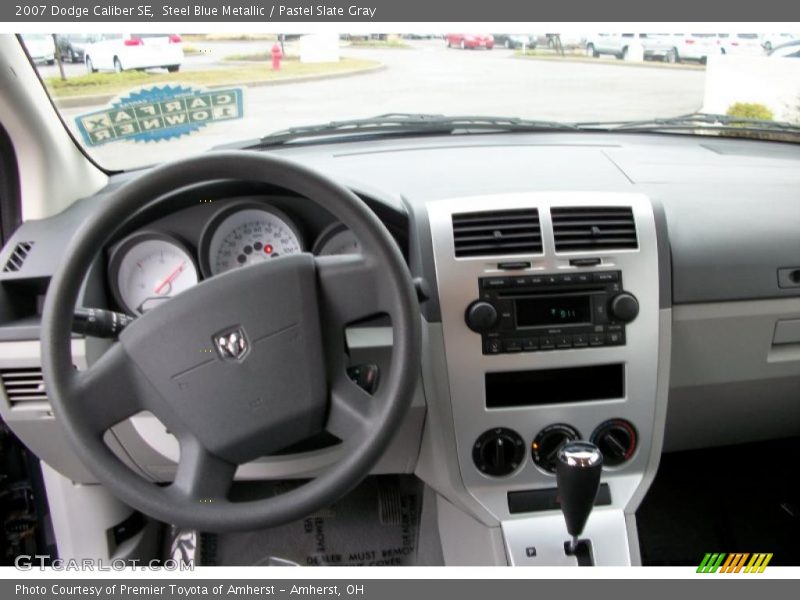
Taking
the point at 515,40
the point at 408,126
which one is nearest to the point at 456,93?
the point at 408,126

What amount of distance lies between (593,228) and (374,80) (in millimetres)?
828

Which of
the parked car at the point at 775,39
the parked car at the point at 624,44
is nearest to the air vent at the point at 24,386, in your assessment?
the parked car at the point at 624,44

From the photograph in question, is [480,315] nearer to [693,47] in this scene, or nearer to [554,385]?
[554,385]

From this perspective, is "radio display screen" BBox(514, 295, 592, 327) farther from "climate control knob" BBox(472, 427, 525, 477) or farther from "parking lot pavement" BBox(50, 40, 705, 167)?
"parking lot pavement" BBox(50, 40, 705, 167)

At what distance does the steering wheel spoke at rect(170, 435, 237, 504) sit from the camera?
1.42 meters

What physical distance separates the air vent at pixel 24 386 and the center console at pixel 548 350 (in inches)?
38.3

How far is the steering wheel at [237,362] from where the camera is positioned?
1367mm

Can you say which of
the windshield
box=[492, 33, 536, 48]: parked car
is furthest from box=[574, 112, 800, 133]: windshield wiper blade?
box=[492, 33, 536, 48]: parked car

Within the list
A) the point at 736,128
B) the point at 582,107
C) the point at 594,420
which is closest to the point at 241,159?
the point at 594,420

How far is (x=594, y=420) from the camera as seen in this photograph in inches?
73.5

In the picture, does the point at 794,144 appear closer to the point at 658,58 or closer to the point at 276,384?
the point at 658,58

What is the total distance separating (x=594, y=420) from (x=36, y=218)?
1.49m

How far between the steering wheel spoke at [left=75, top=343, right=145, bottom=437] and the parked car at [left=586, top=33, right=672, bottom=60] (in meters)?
1.52

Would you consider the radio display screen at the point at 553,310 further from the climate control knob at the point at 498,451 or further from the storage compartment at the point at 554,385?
the climate control knob at the point at 498,451
